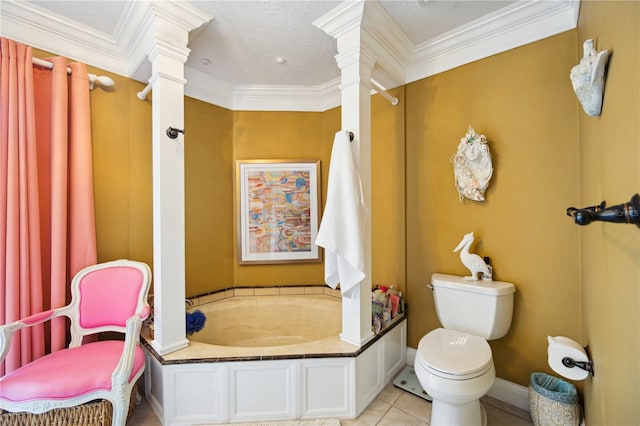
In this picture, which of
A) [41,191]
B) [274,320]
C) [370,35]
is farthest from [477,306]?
[41,191]

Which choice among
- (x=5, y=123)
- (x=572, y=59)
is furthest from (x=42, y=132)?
(x=572, y=59)

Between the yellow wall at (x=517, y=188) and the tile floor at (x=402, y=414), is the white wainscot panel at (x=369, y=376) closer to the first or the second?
the tile floor at (x=402, y=414)

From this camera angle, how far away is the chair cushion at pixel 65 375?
126 centimetres

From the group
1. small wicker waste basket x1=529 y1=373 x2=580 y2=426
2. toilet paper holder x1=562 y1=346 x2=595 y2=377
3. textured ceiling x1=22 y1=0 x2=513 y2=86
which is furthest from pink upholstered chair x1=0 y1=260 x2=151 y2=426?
small wicker waste basket x1=529 y1=373 x2=580 y2=426

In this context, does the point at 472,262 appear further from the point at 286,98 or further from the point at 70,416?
the point at 70,416

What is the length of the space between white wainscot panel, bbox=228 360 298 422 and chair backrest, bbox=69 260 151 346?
76 cm

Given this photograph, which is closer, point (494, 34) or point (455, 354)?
point (455, 354)

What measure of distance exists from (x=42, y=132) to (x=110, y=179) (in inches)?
17.6

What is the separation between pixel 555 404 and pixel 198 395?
1946mm

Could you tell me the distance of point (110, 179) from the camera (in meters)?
2.04

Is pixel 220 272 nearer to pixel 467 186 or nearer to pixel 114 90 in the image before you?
pixel 114 90

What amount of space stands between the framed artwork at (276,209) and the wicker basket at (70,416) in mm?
1444

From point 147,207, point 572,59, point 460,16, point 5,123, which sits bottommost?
point 147,207

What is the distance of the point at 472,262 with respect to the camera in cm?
180
